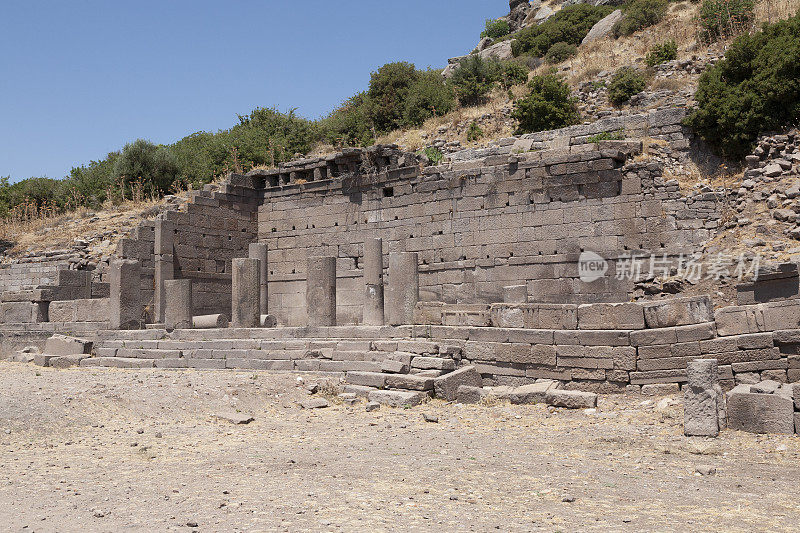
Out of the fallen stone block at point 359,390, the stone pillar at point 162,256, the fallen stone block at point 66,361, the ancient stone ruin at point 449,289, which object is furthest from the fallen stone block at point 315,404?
the stone pillar at point 162,256

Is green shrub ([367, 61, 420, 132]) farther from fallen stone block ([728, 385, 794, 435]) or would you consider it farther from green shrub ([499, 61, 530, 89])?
fallen stone block ([728, 385, 794, 435])

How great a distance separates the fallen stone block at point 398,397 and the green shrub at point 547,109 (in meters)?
16.8

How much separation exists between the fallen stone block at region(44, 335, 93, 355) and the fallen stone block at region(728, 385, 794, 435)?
1451cm

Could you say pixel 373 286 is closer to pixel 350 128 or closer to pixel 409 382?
pixel 409 382

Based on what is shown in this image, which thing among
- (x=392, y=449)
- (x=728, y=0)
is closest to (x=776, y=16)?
(x=728, y=0)

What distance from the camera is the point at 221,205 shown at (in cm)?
2200

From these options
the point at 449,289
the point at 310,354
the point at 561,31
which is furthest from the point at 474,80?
the point at 310,354

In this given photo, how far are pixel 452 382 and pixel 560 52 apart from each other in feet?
101

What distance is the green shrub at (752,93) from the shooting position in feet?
57.3

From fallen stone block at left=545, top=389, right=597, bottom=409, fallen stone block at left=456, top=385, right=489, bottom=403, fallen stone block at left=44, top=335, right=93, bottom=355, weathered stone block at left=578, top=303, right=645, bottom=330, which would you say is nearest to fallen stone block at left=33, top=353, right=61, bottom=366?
fallen stone block at left=44, top=335, right=93, bottom=355

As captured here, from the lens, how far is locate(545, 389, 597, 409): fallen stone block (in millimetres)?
10023

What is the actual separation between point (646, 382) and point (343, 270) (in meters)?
11.9

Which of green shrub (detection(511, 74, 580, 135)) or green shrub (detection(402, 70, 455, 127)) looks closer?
green shrub (detection(511, 74, 580, 135))

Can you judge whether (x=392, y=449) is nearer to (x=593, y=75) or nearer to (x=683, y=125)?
(x=683, y=125)
